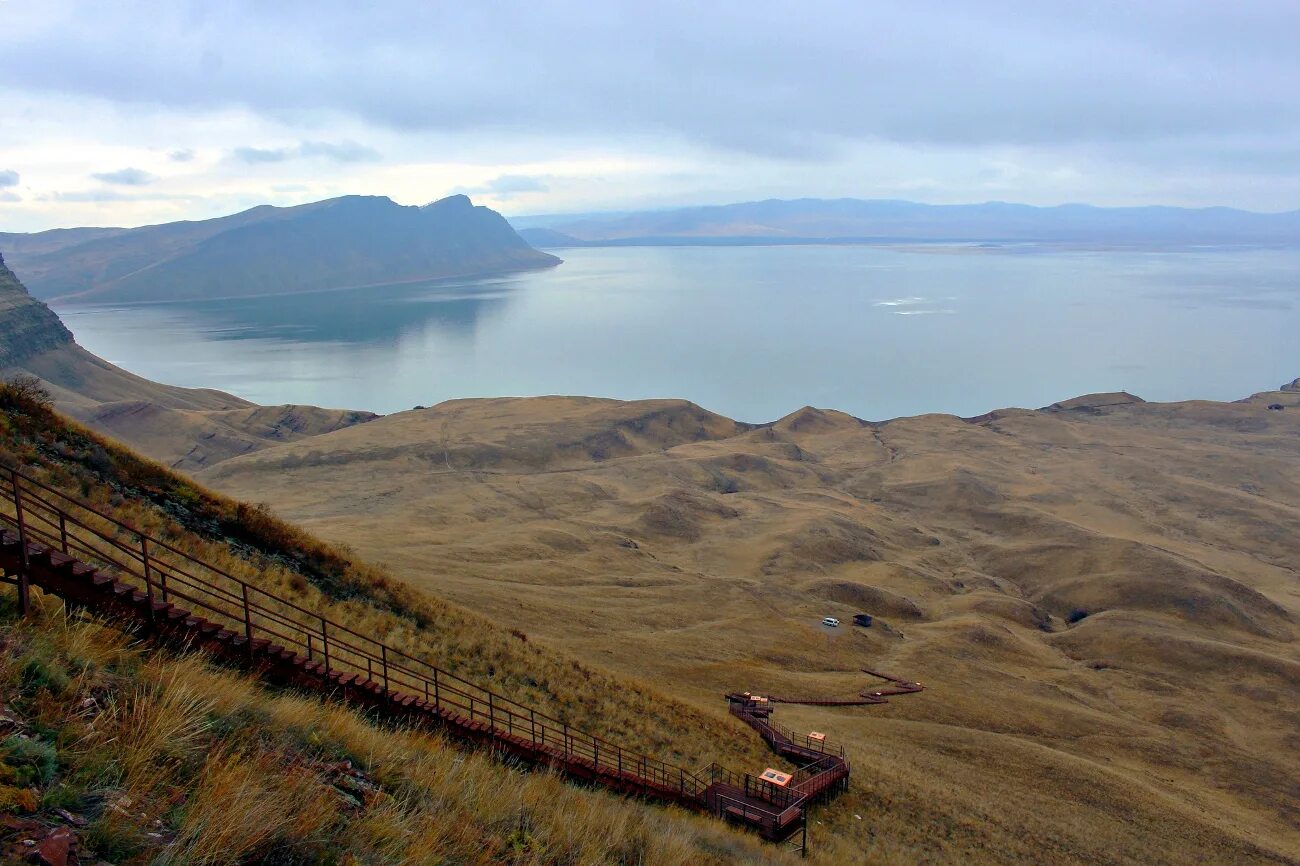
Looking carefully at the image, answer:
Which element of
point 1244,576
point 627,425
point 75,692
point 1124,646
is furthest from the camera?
point 627,425

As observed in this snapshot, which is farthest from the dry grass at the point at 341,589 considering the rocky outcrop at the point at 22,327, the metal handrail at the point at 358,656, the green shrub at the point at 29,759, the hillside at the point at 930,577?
the rocky outcrop at the point at 22,327

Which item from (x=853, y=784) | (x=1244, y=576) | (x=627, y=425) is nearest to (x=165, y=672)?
(x=853, y=784)

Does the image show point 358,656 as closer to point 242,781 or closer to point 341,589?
point 341,589

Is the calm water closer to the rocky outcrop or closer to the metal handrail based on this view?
the rocky outcrop

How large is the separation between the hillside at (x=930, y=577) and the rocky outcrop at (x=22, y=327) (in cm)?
5076

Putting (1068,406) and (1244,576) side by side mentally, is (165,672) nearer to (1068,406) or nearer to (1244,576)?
(1244,576)

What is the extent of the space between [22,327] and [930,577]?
104682mm

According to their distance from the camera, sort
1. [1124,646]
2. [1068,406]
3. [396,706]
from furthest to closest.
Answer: [1068,406] → [1124,646] → [396,706]

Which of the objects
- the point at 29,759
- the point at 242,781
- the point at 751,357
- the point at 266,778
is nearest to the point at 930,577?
the point at 266,778

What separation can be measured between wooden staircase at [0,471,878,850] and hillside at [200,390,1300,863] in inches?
76.0

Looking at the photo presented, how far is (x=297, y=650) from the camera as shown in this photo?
39.9ft

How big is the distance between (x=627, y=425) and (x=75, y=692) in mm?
72891

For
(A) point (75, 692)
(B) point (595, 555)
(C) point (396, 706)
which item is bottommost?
(B) point (595, 555)

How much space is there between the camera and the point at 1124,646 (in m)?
35.7
